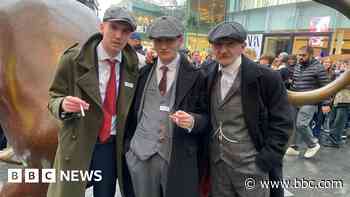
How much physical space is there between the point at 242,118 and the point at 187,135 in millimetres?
347

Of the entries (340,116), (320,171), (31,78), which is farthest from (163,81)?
(340,116)

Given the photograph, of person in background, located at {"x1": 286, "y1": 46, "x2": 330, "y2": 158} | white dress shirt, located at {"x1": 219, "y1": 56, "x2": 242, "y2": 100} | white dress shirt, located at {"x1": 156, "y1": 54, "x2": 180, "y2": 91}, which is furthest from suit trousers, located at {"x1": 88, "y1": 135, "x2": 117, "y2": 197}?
person in background, located at {"x1": 286, "y1": 46, "x2": 330, "y2": 158}

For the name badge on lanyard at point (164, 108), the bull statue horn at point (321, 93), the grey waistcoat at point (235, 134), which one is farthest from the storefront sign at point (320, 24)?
the name badge on lanyard at point (164, 108)

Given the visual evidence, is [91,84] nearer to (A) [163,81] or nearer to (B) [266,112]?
(A) [163,81]

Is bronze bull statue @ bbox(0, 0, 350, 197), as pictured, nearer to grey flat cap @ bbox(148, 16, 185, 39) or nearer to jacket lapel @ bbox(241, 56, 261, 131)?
jacket lapel @ bbox(241, 56, 261, 131)

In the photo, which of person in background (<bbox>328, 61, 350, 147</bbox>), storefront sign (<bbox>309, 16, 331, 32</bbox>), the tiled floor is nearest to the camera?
the tiled floor

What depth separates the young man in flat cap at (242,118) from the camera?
5.90ft

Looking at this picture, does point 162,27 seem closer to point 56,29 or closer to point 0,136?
point 56,29

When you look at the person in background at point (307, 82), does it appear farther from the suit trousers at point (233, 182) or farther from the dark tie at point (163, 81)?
the dark tie at point (163, 81)

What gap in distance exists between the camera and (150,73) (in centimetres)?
195

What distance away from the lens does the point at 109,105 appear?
1.94 meters

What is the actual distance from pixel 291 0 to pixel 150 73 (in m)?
15.8

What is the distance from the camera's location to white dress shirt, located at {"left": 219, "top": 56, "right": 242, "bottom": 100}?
6.09 feet

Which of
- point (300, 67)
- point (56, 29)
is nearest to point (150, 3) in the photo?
point (300, 67)
